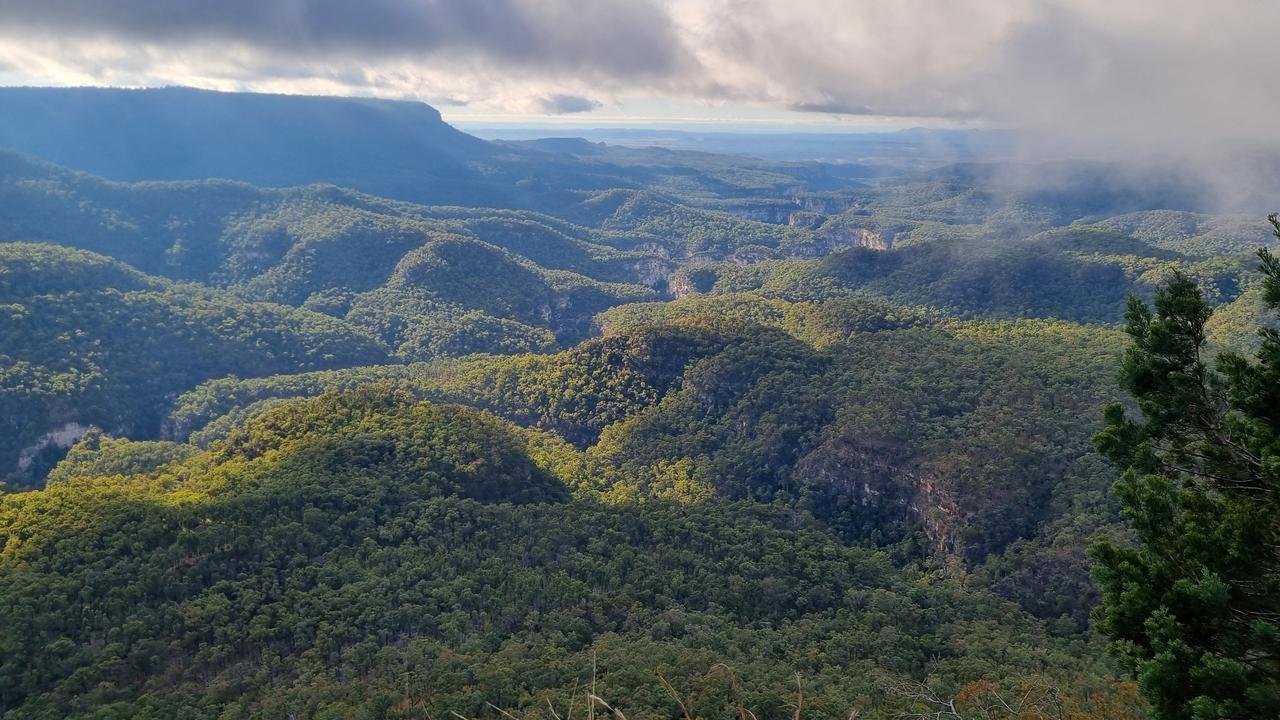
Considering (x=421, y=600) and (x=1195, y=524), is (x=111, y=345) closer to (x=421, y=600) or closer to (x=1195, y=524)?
(x=421, y=600)

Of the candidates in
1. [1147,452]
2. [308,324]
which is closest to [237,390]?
[308,324]

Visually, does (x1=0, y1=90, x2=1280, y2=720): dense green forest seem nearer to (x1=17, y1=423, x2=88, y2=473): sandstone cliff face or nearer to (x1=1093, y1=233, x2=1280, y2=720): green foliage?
(x1=1093, y1=233, x2=1280, y2=720): green foliage

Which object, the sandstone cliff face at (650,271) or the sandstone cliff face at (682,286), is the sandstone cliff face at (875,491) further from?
the sandstone cliff face at (650,271)

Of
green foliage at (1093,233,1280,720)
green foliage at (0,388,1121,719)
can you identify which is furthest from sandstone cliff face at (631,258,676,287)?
green foliage at (1093,233,1280,720)

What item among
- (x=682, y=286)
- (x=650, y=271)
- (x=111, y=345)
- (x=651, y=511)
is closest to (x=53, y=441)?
(x=111, y=345)

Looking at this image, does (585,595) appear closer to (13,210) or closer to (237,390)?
(237,390)

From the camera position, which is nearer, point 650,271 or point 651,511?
point 651,511

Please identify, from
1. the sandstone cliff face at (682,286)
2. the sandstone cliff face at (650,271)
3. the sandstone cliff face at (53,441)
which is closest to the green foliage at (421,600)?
the sandstone cliff face at (53,441)
